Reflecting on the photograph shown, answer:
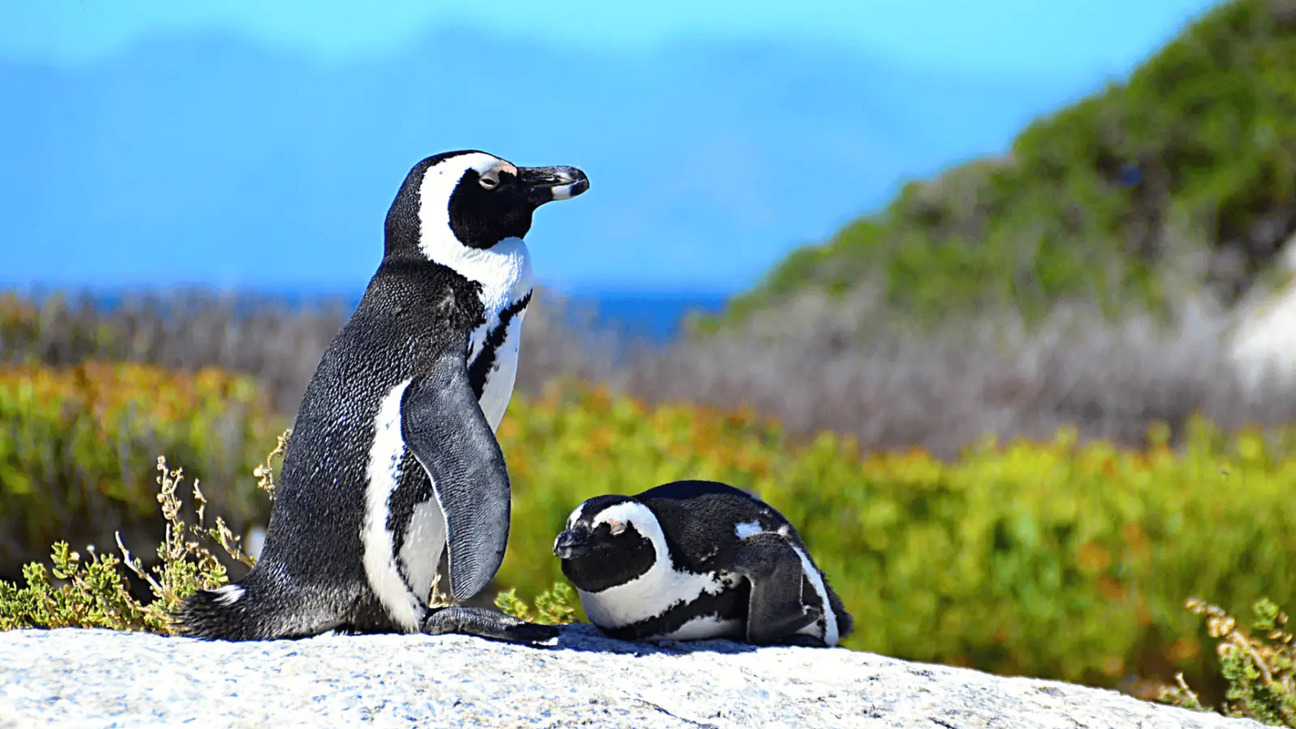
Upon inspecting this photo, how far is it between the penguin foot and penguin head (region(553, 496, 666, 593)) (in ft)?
0.55

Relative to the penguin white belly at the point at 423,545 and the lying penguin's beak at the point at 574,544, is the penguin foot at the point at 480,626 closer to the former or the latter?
the penguin white belly at the point at 423,545

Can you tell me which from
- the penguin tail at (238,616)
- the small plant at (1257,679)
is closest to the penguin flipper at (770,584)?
the penguin tail at (238,616)

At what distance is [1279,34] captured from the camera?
64.3 feet

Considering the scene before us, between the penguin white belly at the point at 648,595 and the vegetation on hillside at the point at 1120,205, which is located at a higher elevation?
the vegetation on hillside at the point at 1120,205

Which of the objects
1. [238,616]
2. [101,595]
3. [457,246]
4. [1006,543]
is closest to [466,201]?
[457,246]

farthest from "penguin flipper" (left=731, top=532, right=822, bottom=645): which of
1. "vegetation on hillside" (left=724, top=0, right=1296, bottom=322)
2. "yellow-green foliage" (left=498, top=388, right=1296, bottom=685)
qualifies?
"vegetation on hillside" (left=724, top=0, right=1296, bottom=322)

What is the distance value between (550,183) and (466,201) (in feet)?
0.75

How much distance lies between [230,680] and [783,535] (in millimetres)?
1434

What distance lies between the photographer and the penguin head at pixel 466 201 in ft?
10.4

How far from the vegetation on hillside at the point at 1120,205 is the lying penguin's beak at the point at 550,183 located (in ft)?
40.4

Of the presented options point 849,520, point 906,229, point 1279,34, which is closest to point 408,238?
point 849,520

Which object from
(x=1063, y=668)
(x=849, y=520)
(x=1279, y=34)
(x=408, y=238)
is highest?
(x=1279, y=34)

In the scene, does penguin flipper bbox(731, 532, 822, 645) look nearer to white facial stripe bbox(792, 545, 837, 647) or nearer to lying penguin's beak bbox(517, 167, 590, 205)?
white facial stripe bbox(792, 545, 837, 647)

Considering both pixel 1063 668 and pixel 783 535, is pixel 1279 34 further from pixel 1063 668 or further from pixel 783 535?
pixel 783 535
